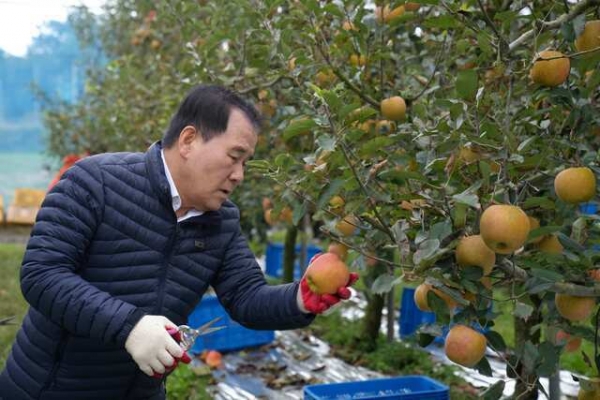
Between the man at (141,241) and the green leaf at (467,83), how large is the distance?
1.68ft

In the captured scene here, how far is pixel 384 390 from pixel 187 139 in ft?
4.60

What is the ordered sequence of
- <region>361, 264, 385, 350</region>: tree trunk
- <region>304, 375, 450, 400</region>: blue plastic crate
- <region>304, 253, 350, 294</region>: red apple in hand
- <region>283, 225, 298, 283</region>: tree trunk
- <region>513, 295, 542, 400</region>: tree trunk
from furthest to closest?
<region>283, 225, 298, 283</region>: tree trunk < <region>361, 264, 385, 350</region>: tree trunk < <region>304, 375, 450, 400</region>: blue plastic crate < <region>513, 295, 542, 400</region>: tree trunk < <region>304, 253, 350, 294</region>: red apple in hand

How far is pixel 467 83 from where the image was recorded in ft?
4.63

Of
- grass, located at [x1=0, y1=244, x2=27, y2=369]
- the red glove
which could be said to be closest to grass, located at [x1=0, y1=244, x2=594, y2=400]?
grass, located at [x1=0, y1=244, x2=27, y2=369]

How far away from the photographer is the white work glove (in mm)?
1369

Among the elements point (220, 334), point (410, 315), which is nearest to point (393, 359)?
point (410, 315)

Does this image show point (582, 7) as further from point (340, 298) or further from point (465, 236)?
point (340, 298)

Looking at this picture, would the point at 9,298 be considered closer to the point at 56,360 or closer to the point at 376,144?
the point at 56,360

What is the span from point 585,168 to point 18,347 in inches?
54.7

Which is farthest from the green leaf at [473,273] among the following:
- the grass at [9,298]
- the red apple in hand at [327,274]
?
the grass at [9,298]

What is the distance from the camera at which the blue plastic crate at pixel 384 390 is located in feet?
8.00

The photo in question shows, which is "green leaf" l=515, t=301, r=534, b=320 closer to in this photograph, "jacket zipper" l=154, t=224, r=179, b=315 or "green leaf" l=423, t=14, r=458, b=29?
"green leaf" l=423, t=14, r=458, b=29

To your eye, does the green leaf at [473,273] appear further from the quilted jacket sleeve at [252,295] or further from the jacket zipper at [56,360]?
the jacket zipper at [56,360]

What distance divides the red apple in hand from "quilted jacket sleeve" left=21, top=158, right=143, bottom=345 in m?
0.38
